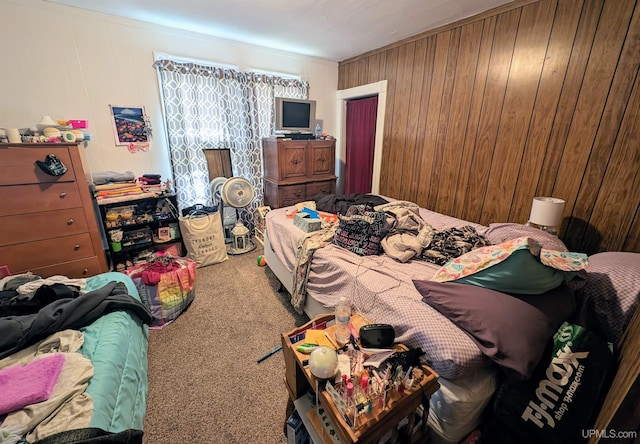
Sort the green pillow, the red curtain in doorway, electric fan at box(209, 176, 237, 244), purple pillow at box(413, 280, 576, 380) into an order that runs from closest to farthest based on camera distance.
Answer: purple pillow at box(413, 280, 576, 380)
the green pillow
electric fan at box(209, 176, 237, 244)
the red curtain in doorway

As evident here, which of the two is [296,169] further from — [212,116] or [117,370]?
[117,370]

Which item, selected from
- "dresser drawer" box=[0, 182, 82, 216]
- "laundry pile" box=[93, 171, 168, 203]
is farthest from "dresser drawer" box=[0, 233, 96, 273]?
"laundry pile" box=[93, 171, 168, 203]

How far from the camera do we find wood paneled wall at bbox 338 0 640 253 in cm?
167

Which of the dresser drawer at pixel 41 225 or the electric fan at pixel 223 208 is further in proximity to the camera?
the electric fan at pixel 223 208

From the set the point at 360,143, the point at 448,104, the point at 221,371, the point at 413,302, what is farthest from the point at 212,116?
the point at 413,302

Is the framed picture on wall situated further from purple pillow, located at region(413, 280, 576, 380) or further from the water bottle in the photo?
purple pillow, located at region(413, 280, 576, 380)

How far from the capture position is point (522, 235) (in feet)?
5.67

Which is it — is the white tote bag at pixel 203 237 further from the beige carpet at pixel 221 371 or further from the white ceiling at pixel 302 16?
the white ceiling at pixel 302 16

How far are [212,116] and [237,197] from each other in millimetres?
1099

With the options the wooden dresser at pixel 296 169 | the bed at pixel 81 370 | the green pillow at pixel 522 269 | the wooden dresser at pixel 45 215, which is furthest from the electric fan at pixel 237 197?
the green pillow at pixel 522 269

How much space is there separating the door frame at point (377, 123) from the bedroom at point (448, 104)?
10 centimetres

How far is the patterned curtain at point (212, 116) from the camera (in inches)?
113

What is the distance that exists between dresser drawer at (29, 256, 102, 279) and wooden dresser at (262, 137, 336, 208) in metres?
1.88

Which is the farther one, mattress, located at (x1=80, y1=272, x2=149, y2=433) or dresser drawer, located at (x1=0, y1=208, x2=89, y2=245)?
dresser drawer, located at (x1=0, y1=208, x2=89, y2=245)
